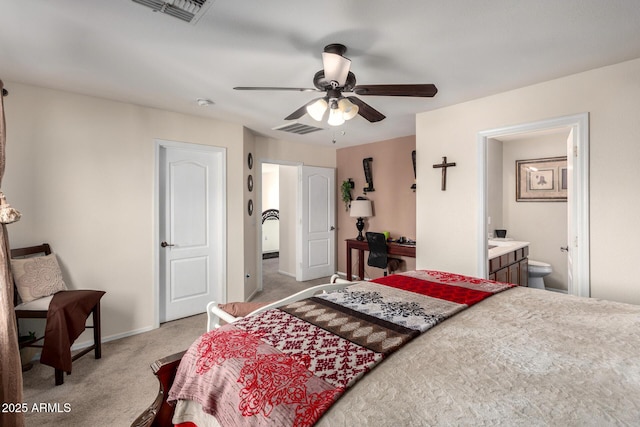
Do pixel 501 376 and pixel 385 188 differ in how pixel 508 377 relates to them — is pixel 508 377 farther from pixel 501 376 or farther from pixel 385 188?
pixel 385 188

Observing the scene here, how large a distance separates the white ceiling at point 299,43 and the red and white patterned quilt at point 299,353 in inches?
62.4

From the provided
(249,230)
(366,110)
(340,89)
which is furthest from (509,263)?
(249,230)

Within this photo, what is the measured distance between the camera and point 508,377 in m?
0.96

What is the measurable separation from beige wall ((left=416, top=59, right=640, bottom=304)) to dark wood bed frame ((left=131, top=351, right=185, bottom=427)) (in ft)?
9.07

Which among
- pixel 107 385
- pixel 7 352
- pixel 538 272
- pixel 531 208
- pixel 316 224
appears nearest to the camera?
pixel 7 352

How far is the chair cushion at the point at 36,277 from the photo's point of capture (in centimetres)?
237

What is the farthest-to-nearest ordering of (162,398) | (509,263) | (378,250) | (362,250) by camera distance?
1. (362,250)
2. (378,250)
3. (509,263)
4. (162,398)

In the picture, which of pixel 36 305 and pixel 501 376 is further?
pixel 36 305

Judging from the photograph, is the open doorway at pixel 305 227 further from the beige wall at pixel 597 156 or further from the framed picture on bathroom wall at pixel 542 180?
the framed picture on bathroom wall at pixel 542 180

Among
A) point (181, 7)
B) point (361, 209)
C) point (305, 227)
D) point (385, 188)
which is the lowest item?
point (305, 227)

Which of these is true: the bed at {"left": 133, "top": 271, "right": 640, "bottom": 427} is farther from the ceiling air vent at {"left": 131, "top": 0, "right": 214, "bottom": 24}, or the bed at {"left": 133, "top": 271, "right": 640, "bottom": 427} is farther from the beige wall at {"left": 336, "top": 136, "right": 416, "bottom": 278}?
the beige wall at {"left": 336, "top": 136, "right": 416, "bottom": 278}

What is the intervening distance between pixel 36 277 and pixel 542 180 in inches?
234

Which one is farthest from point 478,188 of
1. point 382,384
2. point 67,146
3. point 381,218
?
point 67,146

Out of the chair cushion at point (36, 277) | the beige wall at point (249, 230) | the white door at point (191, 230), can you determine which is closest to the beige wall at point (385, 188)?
Answer: the beige wall at point (249, 230)
